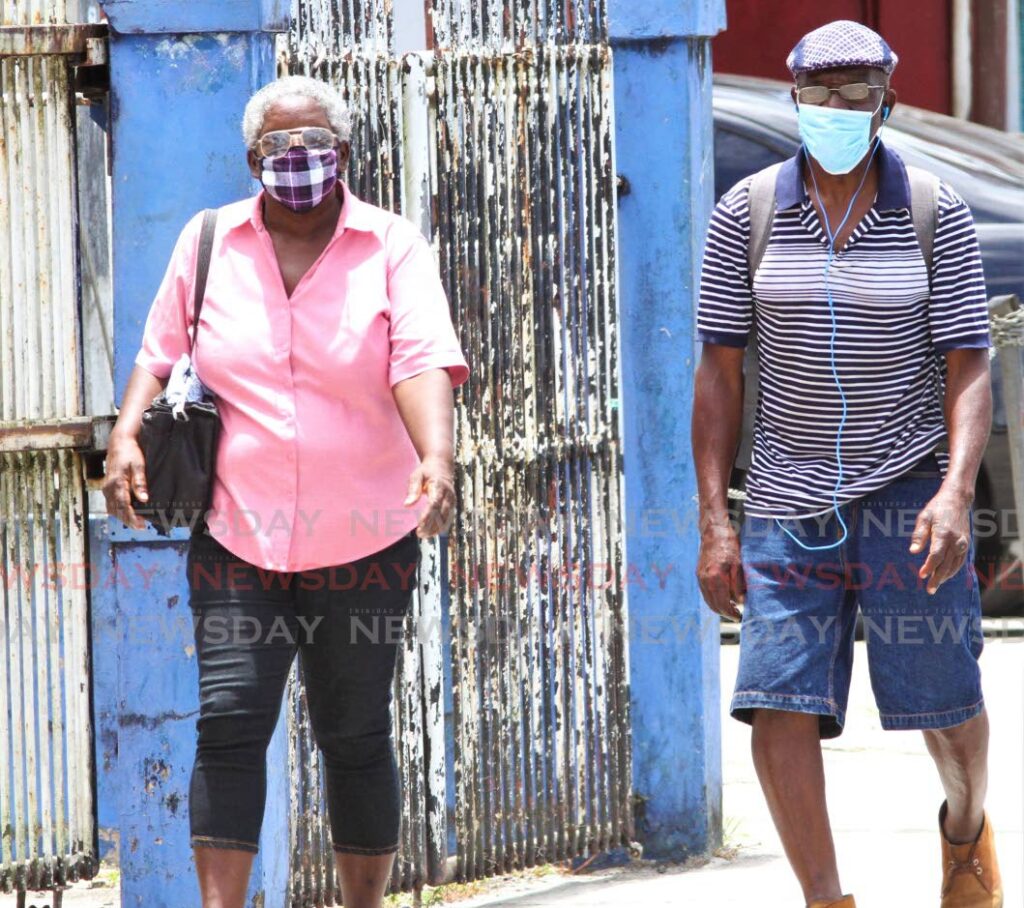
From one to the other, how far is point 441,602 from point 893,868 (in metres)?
1.37

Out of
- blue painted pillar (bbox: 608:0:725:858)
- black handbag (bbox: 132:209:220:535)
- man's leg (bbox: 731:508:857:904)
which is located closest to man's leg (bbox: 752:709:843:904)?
man's leg (bbox: 731:508:857:904)

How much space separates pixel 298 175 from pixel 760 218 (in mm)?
925

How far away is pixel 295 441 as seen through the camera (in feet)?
12.3

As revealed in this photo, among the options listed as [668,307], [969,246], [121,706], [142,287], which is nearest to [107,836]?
[121,706]

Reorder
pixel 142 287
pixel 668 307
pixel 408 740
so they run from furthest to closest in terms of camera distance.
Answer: pixel 668 307 → pixel 408 740 → pixel 142 287

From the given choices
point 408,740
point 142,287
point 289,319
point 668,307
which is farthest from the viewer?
point 668,307

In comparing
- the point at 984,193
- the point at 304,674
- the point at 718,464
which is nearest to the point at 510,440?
the point at 718,464

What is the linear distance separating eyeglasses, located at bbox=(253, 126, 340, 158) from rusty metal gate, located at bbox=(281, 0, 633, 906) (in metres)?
0.67

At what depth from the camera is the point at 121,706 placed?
431 cm

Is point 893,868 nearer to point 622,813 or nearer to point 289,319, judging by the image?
point 622,813

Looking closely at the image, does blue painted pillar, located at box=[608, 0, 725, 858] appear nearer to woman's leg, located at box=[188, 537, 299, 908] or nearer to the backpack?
the backpack

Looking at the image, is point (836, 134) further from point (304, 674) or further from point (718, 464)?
point (304, 674)

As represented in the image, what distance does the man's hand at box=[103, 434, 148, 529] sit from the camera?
147 inches

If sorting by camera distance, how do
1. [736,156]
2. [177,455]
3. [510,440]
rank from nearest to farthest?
[177,455], [510,440], [736,156]
